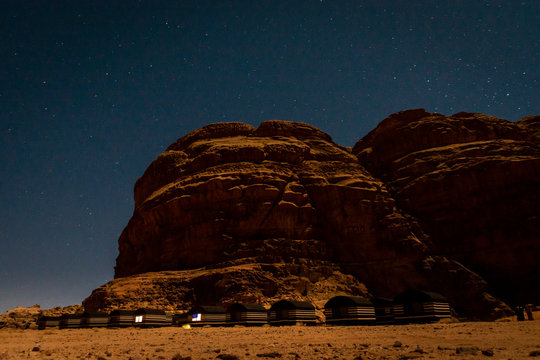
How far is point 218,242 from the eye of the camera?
224 ft

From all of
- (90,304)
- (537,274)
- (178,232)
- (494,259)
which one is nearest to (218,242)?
(178,232)

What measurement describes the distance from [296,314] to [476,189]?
4566cm

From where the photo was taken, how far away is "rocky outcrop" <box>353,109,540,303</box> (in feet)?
207

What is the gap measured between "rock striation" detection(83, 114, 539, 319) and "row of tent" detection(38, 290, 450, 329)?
10090mm

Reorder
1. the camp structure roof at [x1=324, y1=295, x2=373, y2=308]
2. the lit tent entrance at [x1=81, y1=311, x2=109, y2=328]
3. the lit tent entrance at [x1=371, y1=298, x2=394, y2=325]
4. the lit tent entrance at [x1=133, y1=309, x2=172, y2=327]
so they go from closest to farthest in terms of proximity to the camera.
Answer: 1. the camp structure roof at [x1=324, y1=295, x2=373, y2=308]
2. the lit tent entrance at [x1=371, y1=298, x2=394, y2=325]
3. the lit tent entrance at [x1=133, y1=309, x2=172, y2=327]
4. the lit tent entrance at [x1=81, y1=311, x2=109, y2=328]

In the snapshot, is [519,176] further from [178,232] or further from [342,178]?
[178,232]

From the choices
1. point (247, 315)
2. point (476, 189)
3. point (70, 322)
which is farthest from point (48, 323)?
point (476, 189)

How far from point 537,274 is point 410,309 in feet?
116

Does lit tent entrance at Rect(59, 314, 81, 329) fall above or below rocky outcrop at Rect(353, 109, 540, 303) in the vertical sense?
below

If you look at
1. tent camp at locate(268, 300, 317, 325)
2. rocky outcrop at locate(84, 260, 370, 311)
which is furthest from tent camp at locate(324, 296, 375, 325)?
rocky outcrop at locate(84, 260, 370, 311)

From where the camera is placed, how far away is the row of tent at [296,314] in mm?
37719

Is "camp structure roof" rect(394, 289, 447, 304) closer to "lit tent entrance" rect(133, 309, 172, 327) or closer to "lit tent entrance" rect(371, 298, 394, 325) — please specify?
"lit tent entrance" rect(371, 298, 394, 325)

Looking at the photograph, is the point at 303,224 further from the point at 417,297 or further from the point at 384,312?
the point at 417,297

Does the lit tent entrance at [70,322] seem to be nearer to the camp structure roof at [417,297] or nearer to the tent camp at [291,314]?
the tent camp at [291,314]
